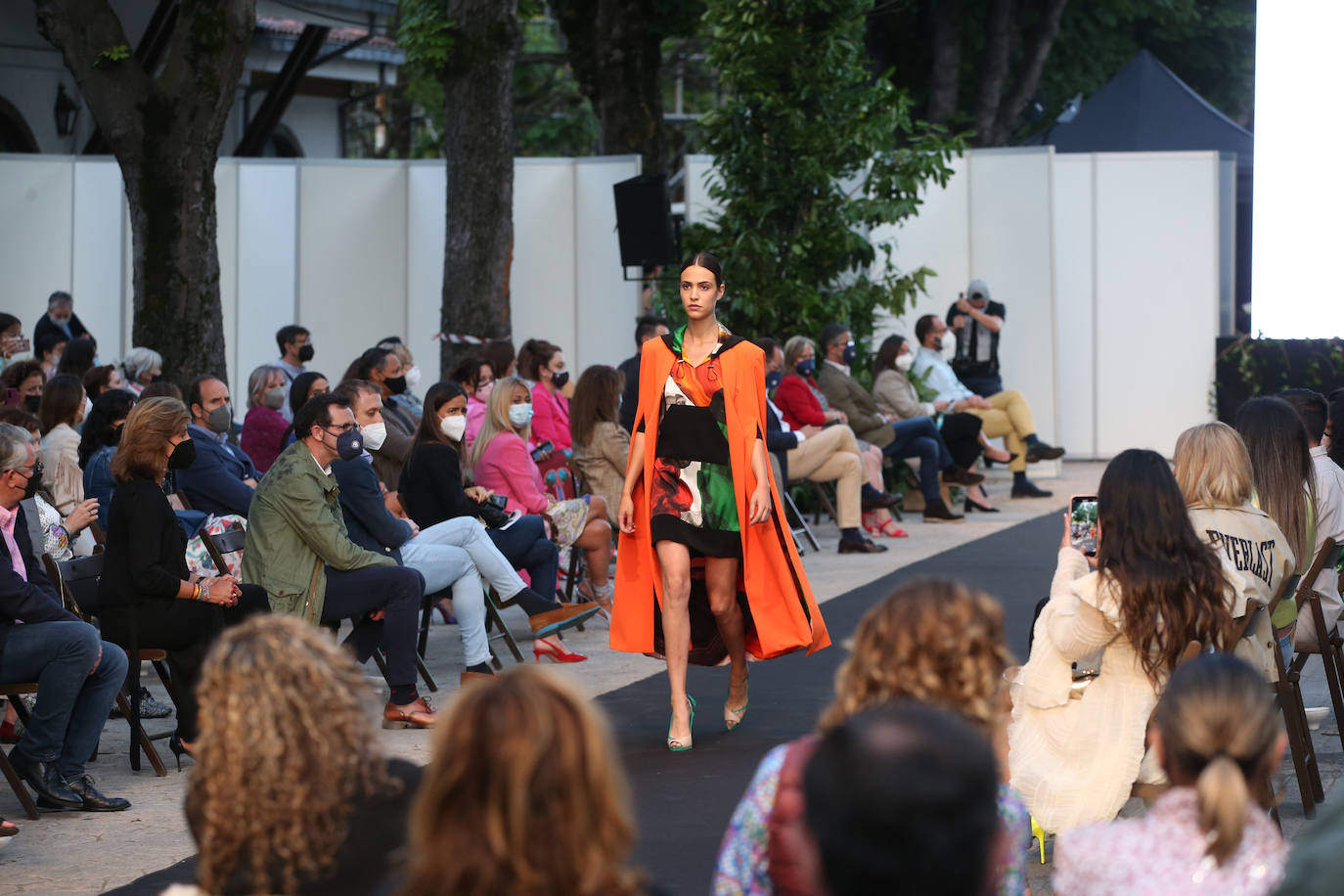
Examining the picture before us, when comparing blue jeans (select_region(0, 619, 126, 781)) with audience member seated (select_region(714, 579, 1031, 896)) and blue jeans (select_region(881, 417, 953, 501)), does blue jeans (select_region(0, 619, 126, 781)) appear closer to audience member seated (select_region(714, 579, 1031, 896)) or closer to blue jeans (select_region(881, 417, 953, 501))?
audience member seated (select_region(714, 579, 1031, 896))

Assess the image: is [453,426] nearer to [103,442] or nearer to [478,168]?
[103,442]

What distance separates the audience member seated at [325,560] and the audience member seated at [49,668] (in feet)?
3.21

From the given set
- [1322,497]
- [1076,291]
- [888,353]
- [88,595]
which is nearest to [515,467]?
[88,595]

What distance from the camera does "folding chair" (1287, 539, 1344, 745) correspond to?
5492mm

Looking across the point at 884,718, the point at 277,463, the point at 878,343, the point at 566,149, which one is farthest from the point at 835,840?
the point at 566,149

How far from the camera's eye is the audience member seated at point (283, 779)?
8.62ft

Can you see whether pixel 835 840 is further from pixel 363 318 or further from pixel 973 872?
pixel 363 318

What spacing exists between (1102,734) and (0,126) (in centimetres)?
1630

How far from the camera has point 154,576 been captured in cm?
583

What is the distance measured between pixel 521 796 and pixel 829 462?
9570 mm

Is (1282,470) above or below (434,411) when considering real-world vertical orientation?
below

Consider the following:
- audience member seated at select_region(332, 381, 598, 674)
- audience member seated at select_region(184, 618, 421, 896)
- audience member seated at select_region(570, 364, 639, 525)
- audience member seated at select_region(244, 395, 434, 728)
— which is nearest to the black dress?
audience member seated at select_region(244, 395, 434, 728)

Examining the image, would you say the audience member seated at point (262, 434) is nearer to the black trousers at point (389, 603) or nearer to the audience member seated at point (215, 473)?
the audience member seated at point (215, 473)

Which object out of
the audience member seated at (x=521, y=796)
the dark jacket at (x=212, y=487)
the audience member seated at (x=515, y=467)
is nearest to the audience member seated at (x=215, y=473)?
the dark jacket at (x=212, y=487)
